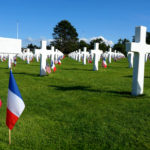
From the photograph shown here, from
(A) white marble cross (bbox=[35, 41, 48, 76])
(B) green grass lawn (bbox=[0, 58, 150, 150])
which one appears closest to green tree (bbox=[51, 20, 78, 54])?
(A) white marble cross (bbox=[35, 41, 48, 76])

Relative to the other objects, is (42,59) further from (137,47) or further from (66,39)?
(66,39)

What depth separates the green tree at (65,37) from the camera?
88.2 meters

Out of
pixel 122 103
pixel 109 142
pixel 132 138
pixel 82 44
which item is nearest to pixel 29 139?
pixel 109 142

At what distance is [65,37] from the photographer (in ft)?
297

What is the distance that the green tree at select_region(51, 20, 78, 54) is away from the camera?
88188mm

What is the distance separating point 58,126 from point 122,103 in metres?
2.40

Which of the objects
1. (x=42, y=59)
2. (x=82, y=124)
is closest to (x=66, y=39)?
(x=42, y=59)

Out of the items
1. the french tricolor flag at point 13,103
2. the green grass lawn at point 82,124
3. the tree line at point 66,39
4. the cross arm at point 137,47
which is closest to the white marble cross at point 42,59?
the green grass lawn at point 82,124

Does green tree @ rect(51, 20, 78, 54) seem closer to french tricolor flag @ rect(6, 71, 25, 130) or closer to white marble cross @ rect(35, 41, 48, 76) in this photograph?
white marble cross @ rect(35, 41, 48, 76)

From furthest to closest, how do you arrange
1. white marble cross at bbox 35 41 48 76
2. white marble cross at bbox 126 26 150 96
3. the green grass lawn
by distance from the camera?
white marble cross at bbox 35 41 48 76 → white marble cross at bbox 126 26 150 96 → the green grass lawn

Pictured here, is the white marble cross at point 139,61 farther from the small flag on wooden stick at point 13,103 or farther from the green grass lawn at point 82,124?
the small flag on wooden stick at point 13,103

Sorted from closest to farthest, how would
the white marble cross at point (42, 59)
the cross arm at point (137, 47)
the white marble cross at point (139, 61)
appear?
the cross arm at point (137, 47)
the white marble cross at point (139, 61)
the white marble cross at point (42, 59)

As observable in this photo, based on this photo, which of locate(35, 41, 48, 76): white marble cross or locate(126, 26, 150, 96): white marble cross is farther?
locate(35, 41, 48, 76): white marble cross

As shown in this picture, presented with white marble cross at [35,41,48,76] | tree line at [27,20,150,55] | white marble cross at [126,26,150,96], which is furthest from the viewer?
tree line at [27,20,150,55]
